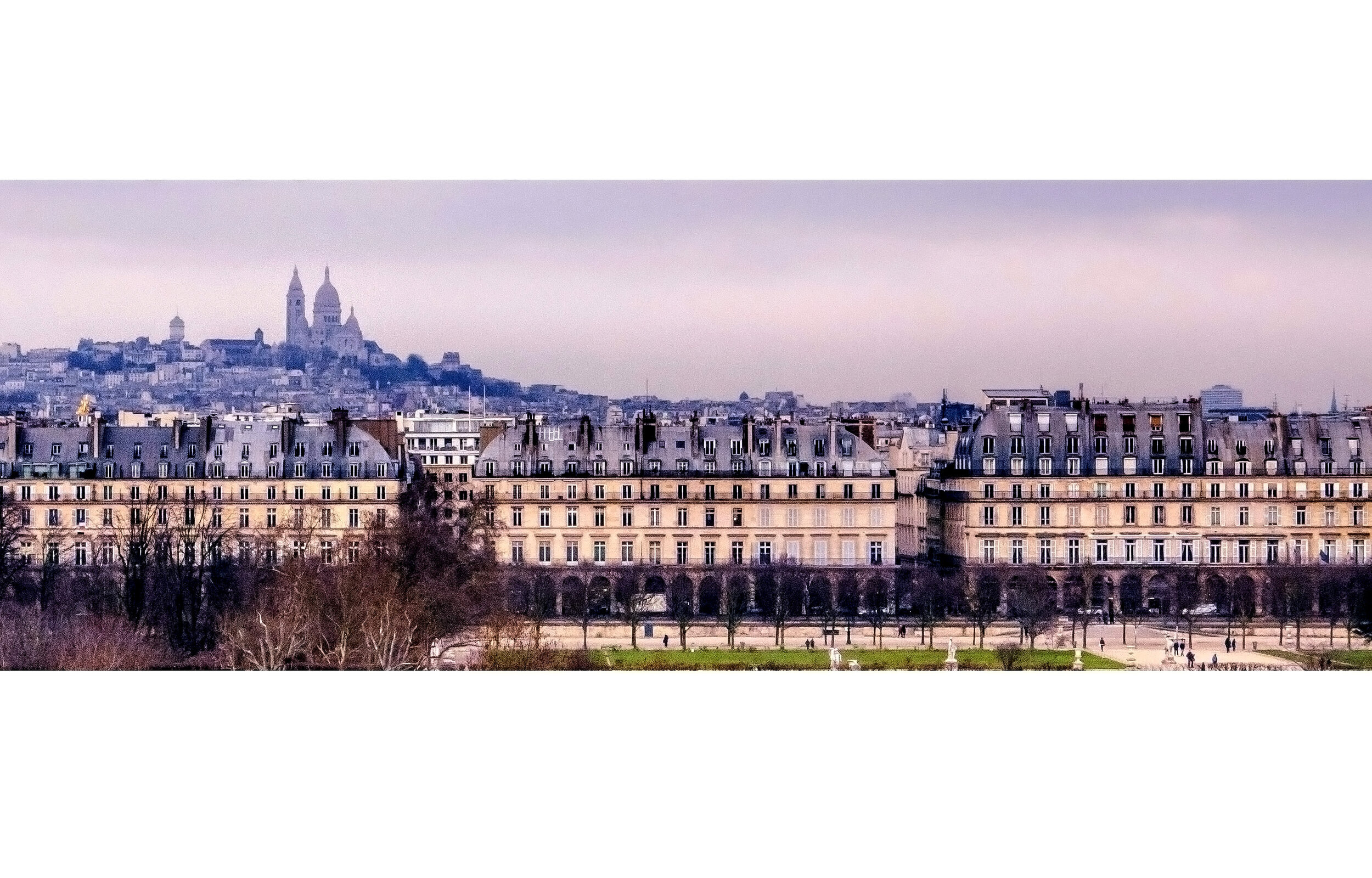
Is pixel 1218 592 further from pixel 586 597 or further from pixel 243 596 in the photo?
pixel 243 596

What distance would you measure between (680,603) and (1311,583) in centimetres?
654

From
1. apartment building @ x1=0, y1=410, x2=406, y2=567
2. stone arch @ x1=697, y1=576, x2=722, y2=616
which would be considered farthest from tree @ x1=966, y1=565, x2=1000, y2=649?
apartment building @ x1=0, y1=410, x2=406, y2=567

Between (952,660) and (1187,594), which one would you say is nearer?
(952,660)

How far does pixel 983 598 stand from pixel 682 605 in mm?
3061

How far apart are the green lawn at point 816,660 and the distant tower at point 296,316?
5.94 m

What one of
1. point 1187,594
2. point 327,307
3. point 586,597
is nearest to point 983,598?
point 1187,594

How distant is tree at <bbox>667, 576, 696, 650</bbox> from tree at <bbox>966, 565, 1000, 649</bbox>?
2.78 meters

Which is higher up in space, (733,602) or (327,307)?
(327,307)

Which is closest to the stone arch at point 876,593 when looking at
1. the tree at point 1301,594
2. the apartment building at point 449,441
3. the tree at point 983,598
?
the tree at point 983,598

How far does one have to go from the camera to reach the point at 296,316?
1228 inches

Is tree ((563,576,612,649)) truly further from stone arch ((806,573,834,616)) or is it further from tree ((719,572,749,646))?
stone arch ((806,573,834,616))

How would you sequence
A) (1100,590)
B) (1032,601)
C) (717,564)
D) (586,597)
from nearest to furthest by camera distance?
(586,597) → (1032,601) → (717,564) → (1100,590)

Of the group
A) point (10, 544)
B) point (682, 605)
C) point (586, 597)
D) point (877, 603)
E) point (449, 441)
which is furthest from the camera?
point (449, 441)

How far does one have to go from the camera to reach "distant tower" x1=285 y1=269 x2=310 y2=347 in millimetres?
30297
